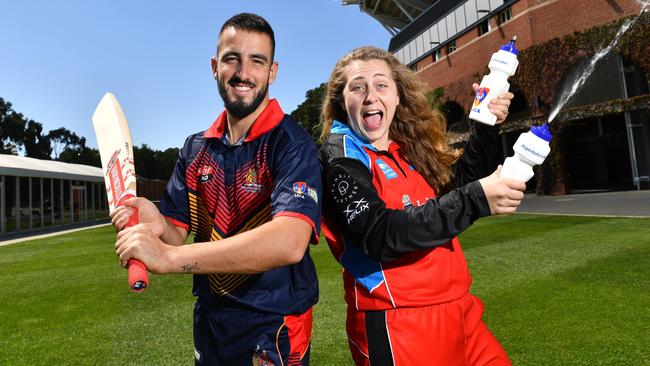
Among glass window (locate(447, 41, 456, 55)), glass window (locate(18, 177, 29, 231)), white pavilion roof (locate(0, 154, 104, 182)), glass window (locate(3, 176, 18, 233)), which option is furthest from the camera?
glass window (locate(447, 41, 456, 55))

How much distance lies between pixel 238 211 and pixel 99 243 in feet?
53.7

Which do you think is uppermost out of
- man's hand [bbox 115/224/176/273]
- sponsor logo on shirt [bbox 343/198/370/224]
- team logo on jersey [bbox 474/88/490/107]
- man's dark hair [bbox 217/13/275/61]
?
man's dark hair [bbox 217/13/275/61]

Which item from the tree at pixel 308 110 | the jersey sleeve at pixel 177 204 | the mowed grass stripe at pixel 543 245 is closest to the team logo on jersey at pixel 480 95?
the jersey sleeve at pixel 177 204

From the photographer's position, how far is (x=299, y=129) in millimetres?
1938

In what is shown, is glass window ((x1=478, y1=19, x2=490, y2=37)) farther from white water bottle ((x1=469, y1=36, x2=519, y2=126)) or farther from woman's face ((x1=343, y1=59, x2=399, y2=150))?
woman's face ((x1=343, y1=59, x2=399, y2=150))

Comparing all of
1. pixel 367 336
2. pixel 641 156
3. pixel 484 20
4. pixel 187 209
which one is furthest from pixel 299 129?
pixel 484 20

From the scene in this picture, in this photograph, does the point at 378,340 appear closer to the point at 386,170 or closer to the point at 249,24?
the point at 386,170

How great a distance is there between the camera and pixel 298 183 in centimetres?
166

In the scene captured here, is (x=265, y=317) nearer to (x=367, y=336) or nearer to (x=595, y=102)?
(x=367, y=336)

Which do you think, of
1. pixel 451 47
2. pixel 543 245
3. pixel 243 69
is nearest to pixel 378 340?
pixel 243 69

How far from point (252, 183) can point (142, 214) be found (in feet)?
1.82

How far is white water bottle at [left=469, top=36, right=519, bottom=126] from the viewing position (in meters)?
2.15

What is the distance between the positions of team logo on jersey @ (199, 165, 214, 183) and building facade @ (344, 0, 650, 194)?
727 inches

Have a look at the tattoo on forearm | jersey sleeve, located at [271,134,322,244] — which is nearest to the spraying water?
jersey sleeve, located at [271,134,322,244]
